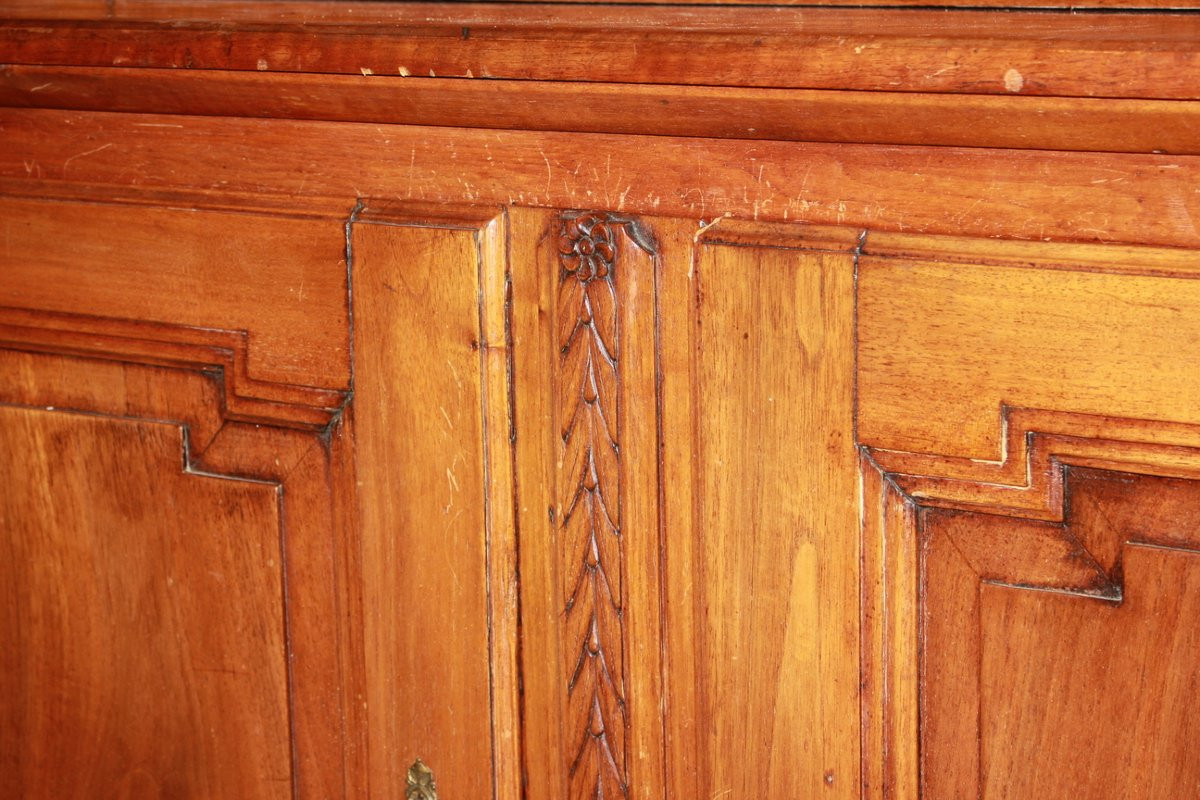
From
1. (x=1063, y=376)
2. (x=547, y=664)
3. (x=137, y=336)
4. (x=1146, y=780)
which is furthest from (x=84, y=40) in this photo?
(x=1146, y=780)

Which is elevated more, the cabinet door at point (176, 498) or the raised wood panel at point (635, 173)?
the raised wood panel at point (635, 173)

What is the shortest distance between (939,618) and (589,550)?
0.59 ft

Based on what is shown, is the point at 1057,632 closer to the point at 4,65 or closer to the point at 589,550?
the point at 589,550

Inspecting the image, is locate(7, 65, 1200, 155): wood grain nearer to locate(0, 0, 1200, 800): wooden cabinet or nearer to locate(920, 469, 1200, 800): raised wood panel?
locate(0, 0, 1200, 800): wooden cabinet

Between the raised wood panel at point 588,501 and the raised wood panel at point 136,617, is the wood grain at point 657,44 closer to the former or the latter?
the raised wood panel at point 588,501

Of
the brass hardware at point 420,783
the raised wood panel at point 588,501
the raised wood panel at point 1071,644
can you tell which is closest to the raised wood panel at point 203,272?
the raised wood panel at point 588,501

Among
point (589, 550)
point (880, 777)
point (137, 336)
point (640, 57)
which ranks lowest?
point (880, 777)

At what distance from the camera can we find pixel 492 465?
782 millimetres

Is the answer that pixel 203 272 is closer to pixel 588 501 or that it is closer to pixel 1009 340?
pixel 588 501

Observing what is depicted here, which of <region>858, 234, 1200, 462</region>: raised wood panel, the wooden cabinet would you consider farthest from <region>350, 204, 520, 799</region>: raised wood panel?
<region>858, 234, 1200, 462</region>: raised wood panel

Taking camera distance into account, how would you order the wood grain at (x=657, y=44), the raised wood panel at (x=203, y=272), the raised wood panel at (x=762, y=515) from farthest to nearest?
the raised wood panel at (x=203, y=272), the raised wood panel at (x=762, y=515), the wood grain at (x=657, y=44)

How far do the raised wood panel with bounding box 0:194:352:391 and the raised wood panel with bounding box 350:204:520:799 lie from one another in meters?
0.02

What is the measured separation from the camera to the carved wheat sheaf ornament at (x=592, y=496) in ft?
2.39

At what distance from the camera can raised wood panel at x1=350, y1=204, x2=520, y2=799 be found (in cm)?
77
